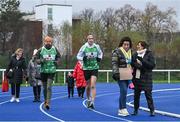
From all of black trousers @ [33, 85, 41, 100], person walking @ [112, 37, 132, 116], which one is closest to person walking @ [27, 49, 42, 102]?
black trousers @ [33, 85, 41, 100]

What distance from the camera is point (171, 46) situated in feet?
269

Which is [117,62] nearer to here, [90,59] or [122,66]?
[122,66]

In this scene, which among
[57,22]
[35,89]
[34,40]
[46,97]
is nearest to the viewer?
[46,97]

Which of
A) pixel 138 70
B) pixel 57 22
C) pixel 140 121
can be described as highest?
pixel 57 22

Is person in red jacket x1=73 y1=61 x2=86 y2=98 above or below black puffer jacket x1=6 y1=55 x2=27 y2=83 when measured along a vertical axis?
below

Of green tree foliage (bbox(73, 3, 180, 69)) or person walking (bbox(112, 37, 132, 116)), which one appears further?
green tree foliage (bbox(73, 3, 180, 69))

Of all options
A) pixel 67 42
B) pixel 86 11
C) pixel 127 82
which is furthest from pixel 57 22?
pixel 127 82

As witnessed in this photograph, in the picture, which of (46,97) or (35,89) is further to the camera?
(35,89)

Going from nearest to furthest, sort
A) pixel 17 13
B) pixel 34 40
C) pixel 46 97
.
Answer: pixel 46 97
pixel 17 13
pixel 34 40

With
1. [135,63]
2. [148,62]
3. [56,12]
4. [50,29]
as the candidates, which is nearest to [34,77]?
[135,63]

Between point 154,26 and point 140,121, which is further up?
point 154,26

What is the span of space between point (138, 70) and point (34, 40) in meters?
71.8

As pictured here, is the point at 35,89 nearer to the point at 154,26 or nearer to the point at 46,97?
the point at 46,97

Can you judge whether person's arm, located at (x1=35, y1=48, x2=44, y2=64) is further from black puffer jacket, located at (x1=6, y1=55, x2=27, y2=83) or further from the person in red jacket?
the person in red jacket
